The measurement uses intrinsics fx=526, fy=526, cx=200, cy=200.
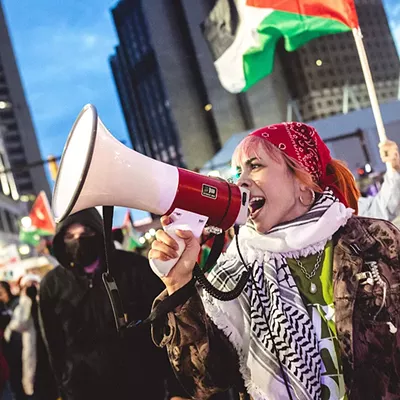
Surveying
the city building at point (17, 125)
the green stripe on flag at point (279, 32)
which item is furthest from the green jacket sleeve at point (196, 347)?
the city building at point (17, 125)

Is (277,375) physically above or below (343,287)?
below

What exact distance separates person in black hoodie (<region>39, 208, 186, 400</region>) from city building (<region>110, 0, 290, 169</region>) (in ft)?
97.0

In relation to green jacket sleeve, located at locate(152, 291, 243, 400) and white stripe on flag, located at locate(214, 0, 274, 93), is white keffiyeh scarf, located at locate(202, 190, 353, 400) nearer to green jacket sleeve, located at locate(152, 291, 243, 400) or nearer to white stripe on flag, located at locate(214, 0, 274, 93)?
green jacket sleeve, located at locate(152, 291, 243, 400)

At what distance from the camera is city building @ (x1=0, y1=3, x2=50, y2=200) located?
9031 cm

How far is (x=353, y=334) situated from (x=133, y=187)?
787 millimetres

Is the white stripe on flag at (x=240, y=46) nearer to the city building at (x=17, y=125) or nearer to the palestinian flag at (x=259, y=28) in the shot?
the palestinian flag at (x=259, y=28)

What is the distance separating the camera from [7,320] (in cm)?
657

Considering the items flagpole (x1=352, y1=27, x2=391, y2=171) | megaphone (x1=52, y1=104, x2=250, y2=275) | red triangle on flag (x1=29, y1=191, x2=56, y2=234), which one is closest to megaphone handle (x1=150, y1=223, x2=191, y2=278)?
megaphone (x1=52, y1=104, x2=250, y2=275)

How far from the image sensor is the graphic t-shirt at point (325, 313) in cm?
160

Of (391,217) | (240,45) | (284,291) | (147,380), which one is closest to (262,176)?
(284,291)

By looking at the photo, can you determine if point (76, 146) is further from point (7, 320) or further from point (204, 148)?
point (204, 148)

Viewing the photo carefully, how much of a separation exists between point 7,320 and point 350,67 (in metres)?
35.4

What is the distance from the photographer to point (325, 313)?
167cm

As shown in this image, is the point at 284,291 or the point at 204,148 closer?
the point at 284,291
